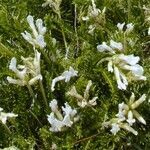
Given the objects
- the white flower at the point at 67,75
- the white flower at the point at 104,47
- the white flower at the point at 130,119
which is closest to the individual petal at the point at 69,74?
the white flower at the point at 67,75

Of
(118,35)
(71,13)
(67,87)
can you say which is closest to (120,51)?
(118,35)

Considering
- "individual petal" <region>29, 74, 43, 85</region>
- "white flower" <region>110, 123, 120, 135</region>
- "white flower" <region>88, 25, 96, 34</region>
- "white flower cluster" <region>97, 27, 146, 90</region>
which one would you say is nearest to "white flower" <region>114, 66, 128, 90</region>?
"white flower cluster" <region>97, 27, 146, 90</region>

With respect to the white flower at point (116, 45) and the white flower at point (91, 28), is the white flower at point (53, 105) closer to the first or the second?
the white flower at point (116, 45)

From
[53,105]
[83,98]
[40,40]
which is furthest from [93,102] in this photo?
[40,40]

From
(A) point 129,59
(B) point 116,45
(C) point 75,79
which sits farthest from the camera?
(C) point 75,79

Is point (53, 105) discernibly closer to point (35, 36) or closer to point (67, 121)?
point (67, 121)

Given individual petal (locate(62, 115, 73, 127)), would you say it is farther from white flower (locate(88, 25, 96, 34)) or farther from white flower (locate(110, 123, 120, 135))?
white flower (locate(88, 25, 96, 34))
